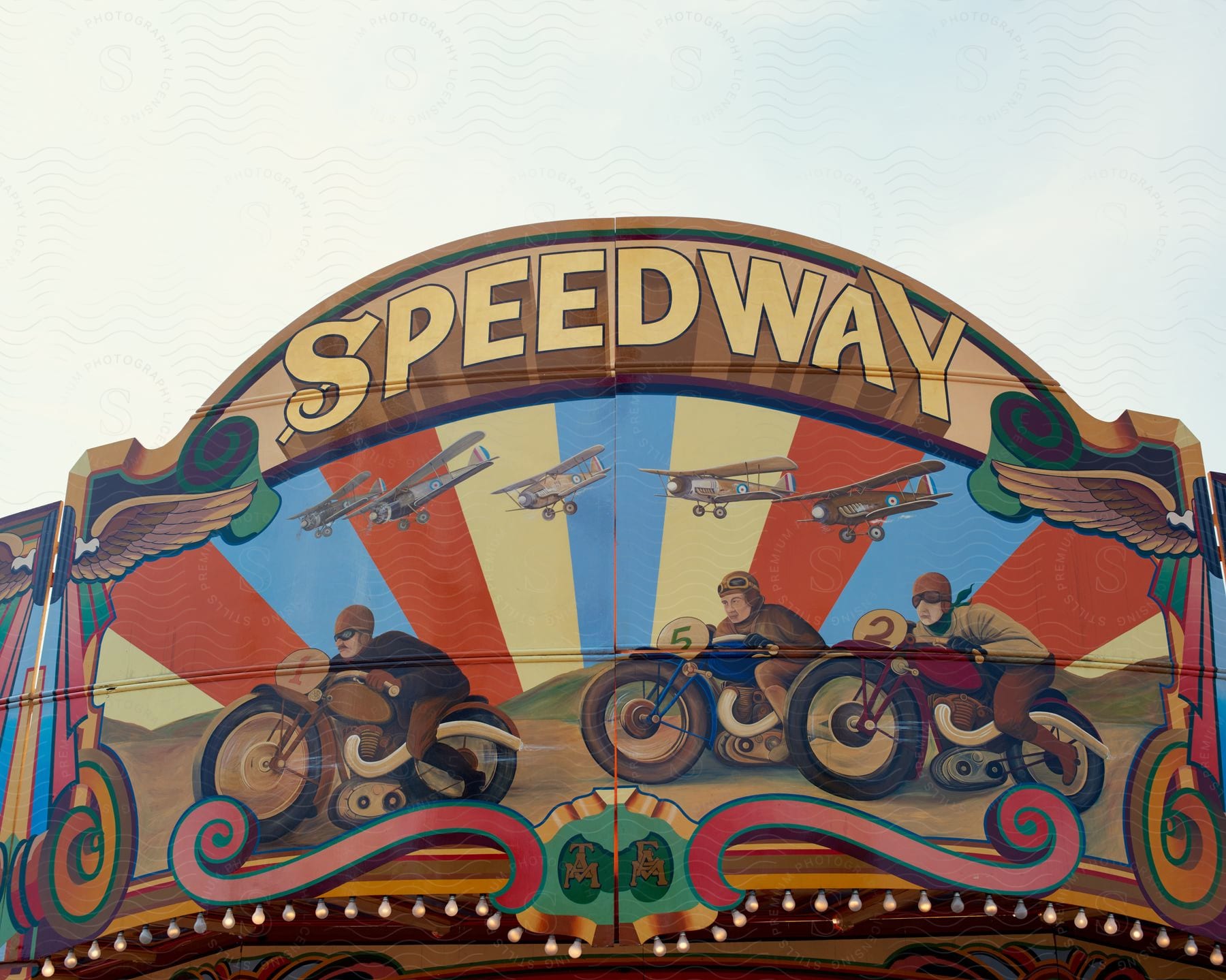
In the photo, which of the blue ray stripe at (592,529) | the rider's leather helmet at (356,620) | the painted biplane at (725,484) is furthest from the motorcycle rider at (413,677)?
the painted biplane at (725,484)

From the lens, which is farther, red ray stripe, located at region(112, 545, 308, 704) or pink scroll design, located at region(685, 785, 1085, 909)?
red ray stripe, located at region(112, 545, 308, 704)

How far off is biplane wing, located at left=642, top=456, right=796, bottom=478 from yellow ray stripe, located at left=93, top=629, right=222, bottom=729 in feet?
11.0

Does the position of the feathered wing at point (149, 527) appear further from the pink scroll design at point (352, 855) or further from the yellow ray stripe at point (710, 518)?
the yellow ray stripe at point (710, 518)

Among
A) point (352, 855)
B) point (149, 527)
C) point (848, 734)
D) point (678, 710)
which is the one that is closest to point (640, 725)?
point (678, 710)

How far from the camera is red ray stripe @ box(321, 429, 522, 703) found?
269 inches

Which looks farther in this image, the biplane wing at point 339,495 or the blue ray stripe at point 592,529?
the biplane wing at point 339,495

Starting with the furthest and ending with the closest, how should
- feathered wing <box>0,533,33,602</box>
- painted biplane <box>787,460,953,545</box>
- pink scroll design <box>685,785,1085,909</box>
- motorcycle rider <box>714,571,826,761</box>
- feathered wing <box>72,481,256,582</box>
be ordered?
feathered wing <box>0,533,33,602</box> < feathered wing <box>72,481,256,582</box> < painted biplane <box>787,460,953,545</box> < motorcycle rider <box>714,571,826,761</box> < pink scroll design <box>685,785,1085,909</box>

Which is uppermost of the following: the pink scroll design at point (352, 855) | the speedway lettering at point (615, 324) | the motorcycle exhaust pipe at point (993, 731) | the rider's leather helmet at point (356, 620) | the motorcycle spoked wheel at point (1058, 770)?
the speedway lettering at point (615, 324)

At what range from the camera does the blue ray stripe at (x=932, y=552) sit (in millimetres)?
6898

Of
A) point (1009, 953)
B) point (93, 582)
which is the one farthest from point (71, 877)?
point (1009, 953)

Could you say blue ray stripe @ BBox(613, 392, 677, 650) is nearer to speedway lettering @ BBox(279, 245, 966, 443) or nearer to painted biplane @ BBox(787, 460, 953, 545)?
speedway lettering @ BBox(279, 245, 966, 443)

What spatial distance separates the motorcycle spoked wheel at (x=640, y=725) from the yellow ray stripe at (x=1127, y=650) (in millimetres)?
2486

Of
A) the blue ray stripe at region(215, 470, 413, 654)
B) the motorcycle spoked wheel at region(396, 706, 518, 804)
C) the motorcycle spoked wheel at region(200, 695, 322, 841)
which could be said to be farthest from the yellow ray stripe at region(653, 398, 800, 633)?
the motorcycle spoked wheel at region(200, 695, 322, 841)

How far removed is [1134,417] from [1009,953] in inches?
144
